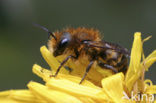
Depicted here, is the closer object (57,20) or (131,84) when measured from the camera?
(131,84)

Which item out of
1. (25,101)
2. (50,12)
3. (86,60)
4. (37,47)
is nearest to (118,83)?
(86,60)

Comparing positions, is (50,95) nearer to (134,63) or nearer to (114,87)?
(114,87)

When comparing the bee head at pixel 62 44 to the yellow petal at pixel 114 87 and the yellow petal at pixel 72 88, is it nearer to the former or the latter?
the yellow petal at pixel 72 88

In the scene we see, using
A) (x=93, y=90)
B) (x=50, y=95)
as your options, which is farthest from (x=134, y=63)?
(x=50, y=95)

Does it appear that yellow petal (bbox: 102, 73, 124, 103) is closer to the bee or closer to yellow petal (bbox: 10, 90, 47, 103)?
the bee

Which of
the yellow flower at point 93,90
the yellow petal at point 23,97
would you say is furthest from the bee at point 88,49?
the yellow petal at point 23,97

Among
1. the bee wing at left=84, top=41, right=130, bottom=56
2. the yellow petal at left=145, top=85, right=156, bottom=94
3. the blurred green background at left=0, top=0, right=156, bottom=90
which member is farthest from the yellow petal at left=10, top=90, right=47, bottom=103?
the blurred green background at left=0, top=0, right=156, bottom=90

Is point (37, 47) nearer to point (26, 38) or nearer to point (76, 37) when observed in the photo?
point (26, 38)

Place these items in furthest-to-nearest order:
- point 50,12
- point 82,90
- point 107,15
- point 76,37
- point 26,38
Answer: point 50,12
point 107,15
point 26,38
point 76,37
point 82,90
